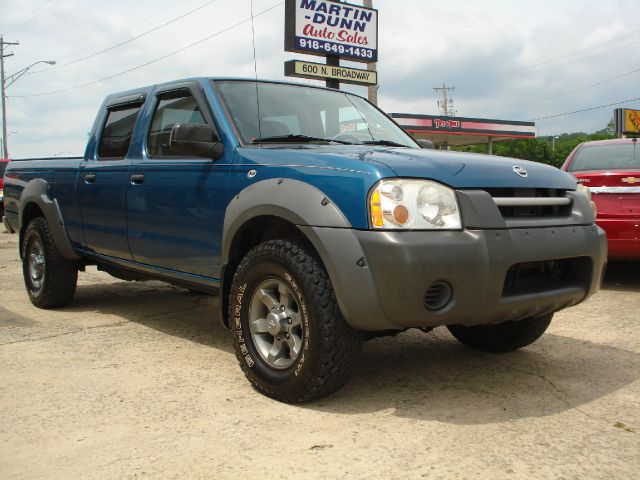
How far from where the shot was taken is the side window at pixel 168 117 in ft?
14.8

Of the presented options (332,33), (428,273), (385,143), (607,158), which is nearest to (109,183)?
(385,143)

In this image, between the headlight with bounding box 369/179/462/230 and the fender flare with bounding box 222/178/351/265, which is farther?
the fender flare with bounding box 222/178/351/265

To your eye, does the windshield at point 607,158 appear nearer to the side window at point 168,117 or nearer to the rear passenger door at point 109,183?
the side window at point 168,117

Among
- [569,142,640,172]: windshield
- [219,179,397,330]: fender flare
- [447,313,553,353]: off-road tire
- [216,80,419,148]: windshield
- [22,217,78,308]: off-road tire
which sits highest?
[216,80,419,148]: windshield

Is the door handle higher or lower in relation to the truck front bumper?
higher

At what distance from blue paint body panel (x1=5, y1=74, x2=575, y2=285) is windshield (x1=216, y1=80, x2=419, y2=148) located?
0.45 ft

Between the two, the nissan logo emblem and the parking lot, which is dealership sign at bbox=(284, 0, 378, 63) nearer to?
the parking lot

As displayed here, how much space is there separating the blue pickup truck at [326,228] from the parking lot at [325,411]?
293mm

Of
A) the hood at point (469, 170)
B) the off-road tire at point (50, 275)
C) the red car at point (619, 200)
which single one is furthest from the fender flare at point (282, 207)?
the red car at point (619, 200)

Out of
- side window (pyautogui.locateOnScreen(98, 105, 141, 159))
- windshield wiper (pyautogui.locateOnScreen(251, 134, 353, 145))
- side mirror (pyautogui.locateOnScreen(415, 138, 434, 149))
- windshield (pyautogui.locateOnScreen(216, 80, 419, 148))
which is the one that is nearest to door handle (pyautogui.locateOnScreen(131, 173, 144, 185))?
side window (pyautogui.locateOnScreen(98, 105, 141, 159))

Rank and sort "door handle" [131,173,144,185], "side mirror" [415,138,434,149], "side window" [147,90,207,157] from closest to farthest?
"side window" [147,90,207,157]
"door handle" [131,173,144,185]
"side mirror" [415,138,434,149]

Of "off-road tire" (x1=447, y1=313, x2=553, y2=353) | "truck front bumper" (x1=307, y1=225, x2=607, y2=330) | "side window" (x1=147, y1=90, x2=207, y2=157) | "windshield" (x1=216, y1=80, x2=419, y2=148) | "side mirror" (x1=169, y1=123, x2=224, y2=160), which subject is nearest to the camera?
"truck front bumper" (x1=307, y1=225, x2=607, y2=330)

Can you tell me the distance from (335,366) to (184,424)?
76 cm

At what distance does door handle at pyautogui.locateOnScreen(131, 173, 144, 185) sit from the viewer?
4.69m
